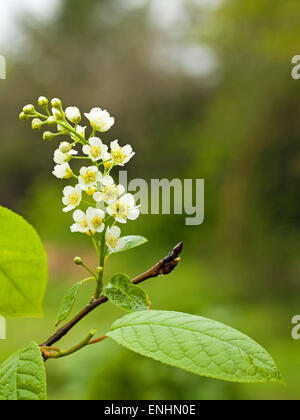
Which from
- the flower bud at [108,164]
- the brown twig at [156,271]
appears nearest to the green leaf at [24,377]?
the brown twig at [156,271]

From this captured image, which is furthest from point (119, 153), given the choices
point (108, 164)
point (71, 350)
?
point (71, 350)

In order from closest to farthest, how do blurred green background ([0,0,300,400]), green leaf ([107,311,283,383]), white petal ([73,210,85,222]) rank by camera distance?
green leaf ([107,311,283,383])
white petal ([73,210,85,222])
blurred green background ([0,0,300,400])

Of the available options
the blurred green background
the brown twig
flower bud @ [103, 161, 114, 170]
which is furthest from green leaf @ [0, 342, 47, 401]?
the blurred green background

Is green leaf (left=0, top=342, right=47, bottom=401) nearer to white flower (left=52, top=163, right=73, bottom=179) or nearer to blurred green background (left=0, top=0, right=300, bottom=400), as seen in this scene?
white flower (left=52, top=163, right=73, bottom=179)

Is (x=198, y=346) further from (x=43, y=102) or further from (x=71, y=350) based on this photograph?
(x=43, y=102)

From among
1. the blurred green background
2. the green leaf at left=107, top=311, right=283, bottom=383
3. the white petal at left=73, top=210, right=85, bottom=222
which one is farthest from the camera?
the blurred green background

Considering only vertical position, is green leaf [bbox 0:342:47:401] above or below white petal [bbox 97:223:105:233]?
below

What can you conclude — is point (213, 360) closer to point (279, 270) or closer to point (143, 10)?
point (279, 270)

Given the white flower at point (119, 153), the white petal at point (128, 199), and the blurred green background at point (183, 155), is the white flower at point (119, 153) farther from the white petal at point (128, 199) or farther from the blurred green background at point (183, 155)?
the blurred green background at point (183, 155)

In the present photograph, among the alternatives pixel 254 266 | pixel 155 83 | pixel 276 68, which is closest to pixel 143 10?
pixel 155 83
